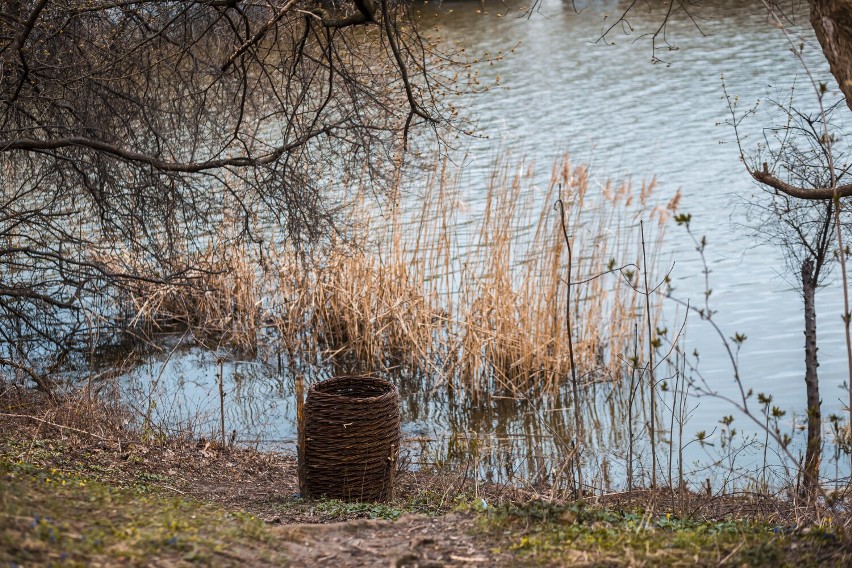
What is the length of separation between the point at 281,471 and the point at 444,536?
9.76 ft

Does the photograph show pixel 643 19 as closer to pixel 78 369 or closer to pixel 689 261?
pixel 689 261

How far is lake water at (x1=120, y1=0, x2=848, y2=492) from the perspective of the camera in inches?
302

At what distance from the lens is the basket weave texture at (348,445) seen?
4.88 metres

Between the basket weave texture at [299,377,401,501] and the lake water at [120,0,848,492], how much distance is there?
2.75 ft

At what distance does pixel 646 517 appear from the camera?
3.50 metres

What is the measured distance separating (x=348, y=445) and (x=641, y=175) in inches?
A: 328

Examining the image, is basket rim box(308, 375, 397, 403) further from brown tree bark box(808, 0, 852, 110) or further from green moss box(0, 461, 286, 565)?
brown tree bark box(808, 0, 852, 110)

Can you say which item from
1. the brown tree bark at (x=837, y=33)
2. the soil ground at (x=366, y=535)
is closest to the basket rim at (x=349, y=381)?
the soil ground at (x=366, y=535)

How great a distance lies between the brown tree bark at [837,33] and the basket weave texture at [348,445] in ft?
8.64

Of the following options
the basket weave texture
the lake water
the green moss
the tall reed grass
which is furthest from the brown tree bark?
the tall reed grass

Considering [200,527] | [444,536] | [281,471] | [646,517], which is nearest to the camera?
[200,527]

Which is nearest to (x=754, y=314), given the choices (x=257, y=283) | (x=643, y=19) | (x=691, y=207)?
(x=691, y=207)

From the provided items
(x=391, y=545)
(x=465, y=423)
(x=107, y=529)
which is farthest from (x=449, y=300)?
(x=107, y=529)

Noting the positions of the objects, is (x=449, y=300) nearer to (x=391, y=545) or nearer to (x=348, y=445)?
(x=348, y=445)
